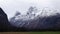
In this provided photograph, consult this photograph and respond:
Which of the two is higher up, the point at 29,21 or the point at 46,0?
the point at 46,0

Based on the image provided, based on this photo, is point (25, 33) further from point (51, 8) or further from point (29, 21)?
point (51, 8)

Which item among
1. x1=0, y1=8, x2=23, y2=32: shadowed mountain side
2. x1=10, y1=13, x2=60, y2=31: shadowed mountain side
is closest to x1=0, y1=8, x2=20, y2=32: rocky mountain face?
x1=0, y1=8, x2=23, y2=32: shadowed mountain side

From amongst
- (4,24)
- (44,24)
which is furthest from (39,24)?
(4,24)

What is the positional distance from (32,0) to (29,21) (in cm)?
24

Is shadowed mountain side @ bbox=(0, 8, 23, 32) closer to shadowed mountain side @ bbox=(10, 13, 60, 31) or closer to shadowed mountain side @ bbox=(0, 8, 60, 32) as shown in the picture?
shadowed mountain side @ bbox=(0, 8, 60, 32)

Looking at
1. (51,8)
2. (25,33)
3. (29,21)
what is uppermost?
(51,8)

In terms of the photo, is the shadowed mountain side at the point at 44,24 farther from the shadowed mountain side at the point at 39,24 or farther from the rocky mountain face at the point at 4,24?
the rocky mountain face at the point at 4,24

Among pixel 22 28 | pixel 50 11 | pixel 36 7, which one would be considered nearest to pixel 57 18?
pixel 50 11

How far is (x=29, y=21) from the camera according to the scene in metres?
2.24

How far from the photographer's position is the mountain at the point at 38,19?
2230 mm

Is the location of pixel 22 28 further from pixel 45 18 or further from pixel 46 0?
pixel 46 0

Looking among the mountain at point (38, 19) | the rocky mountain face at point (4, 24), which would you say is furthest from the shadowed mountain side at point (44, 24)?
the rocky mountain face at point (4, 24)

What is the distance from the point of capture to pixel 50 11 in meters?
2.24

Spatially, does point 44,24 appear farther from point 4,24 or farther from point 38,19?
point 4,24
